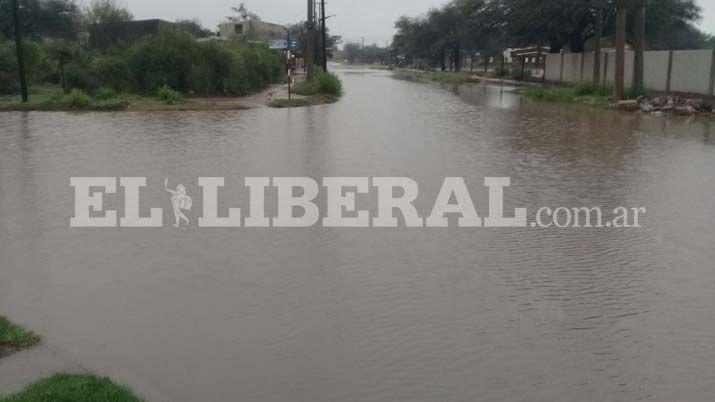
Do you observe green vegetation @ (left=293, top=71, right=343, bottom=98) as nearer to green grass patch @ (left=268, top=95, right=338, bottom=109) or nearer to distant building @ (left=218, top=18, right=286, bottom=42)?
green grass patch @ (left=268, top=95, right=338, bottom=109)

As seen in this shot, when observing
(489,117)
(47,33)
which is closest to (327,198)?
(489,117)

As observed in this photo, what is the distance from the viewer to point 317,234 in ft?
29.8

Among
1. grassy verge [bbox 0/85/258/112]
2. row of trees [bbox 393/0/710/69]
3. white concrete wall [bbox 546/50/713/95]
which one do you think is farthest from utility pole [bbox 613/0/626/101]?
grassy verge [bbox 0/85/258/112]

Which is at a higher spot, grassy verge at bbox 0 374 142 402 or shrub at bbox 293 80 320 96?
shrub at bbox 293 80 320 96

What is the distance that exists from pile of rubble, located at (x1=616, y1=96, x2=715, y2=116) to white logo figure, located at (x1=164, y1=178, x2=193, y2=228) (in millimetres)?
21037

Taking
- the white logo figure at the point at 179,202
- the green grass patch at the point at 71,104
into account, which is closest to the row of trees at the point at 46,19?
the green grass patch at the point at 71,104

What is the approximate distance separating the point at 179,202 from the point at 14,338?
537 cm

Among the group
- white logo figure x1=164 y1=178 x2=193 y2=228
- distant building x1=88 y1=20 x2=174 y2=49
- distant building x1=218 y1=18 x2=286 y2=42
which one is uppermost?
distant building x1=218 y1=18 x2=286 y2=42

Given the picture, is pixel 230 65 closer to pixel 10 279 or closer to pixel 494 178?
pixel 494 178

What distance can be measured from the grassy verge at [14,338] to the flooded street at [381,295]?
183 millimetres

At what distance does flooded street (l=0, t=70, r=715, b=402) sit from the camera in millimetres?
5234

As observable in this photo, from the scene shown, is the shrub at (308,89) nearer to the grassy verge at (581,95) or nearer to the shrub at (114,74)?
the shrub at (114,74)

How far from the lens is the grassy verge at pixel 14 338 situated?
211 inches

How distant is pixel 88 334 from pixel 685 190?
9610 millimetres
